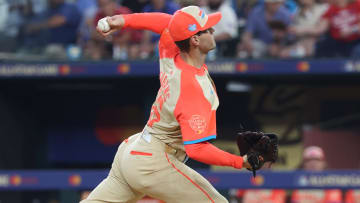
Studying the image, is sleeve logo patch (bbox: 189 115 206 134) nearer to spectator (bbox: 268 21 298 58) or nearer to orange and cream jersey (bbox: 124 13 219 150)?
orange and cream jersey (bbox: 124 13 219 150)

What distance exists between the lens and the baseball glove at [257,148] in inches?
175

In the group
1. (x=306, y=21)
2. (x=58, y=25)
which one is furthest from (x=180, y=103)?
(x=58, y=25)

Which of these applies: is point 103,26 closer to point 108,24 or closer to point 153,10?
point 108,24

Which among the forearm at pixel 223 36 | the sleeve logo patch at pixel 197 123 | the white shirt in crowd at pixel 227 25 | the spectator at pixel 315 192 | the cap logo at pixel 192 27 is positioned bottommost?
the spectator at pixel 315 192

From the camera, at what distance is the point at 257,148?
14.7 feet

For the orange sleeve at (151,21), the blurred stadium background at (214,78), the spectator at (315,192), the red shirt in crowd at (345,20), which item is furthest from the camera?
the red shirt in crowd at (345,20)

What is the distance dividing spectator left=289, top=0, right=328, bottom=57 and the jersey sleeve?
3.75 m

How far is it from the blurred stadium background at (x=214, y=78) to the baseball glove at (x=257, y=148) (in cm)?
298

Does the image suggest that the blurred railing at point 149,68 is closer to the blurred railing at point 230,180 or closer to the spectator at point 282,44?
the spectator at point 282,44

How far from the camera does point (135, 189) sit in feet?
15.5

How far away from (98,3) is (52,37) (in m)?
0.61

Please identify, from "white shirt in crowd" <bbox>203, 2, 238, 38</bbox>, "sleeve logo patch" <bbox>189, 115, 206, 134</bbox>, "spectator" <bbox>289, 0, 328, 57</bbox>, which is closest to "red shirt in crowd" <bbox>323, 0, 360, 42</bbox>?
"spectator" <bbox>289, 0, 328, 57</bbox>

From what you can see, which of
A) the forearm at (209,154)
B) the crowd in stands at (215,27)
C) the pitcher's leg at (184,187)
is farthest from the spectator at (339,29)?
the forearm at (209,154)

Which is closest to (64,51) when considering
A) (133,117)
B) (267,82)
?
(133,117)
